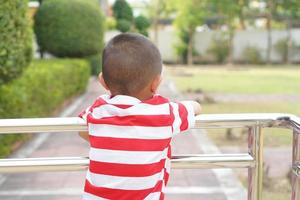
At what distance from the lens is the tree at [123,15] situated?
4.81 m

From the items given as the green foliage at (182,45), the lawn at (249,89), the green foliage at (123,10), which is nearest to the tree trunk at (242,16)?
the green foliage at (182,45)

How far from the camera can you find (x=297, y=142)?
2.07 m

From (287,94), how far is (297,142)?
1316 cm

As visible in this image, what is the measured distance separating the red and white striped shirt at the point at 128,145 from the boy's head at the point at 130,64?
0.18 feet

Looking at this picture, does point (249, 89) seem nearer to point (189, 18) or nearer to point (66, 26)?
point (66, 26)

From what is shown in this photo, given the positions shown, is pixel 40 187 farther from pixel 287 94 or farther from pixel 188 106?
pixel 287 94

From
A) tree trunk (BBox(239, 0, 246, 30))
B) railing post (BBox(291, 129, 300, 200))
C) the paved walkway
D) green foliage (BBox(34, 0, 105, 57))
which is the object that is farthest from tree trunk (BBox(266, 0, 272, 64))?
railing post (BBox(291, 129, 300, 200))

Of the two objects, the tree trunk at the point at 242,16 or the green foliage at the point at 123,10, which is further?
the tree trunk at the point at 242,16

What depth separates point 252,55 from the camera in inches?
1168

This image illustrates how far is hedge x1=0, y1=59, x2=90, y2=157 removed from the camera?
20.6 feet

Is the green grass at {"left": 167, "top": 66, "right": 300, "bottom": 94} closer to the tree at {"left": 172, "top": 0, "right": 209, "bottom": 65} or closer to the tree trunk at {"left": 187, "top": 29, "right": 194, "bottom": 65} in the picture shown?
the tree at {"left": 172, "top": 0, "right": 209, "bottom": 65}

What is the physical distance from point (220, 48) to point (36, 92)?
880 inches

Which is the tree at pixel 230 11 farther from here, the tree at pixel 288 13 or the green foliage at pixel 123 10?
the green foliage at pixel 123 10

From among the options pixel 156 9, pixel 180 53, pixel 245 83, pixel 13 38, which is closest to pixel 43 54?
pixel 245 83
